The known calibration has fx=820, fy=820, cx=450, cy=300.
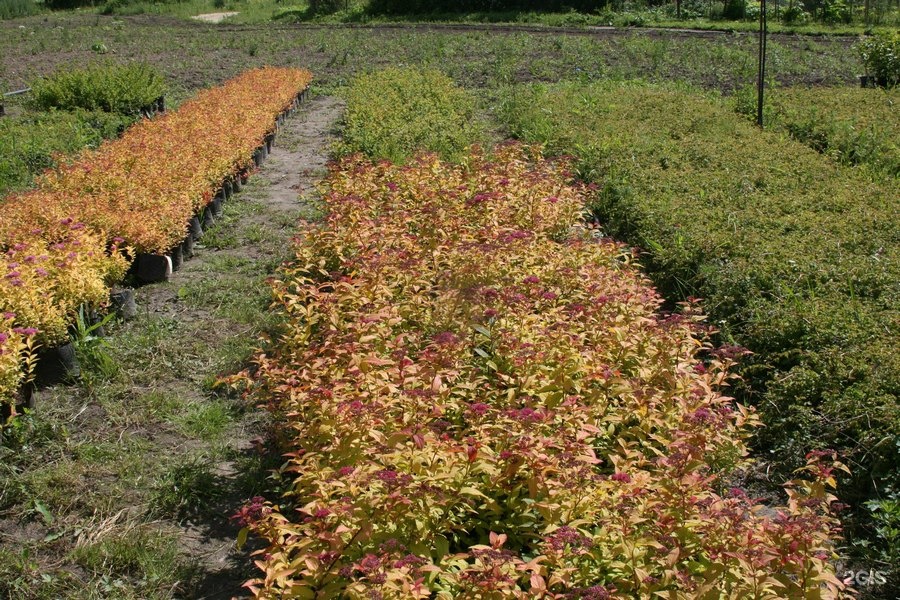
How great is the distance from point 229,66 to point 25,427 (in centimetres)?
1725

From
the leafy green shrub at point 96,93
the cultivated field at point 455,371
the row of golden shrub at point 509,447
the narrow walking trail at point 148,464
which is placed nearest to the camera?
the row of golden shrub at point 509,447

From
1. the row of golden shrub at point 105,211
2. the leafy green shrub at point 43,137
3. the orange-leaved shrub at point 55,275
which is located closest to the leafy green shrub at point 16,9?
the leafy green shrub at point 43,137

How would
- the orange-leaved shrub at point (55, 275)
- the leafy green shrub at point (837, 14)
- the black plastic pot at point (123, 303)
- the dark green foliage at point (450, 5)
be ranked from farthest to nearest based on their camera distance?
the dark green foliage at point (450, 5) → the leafy green shrub at point (837, 14) → the black plastic pot at point (123, 303) → the orange-leaved shrub at point (55, 275)

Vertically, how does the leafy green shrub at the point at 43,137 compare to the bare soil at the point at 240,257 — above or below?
above

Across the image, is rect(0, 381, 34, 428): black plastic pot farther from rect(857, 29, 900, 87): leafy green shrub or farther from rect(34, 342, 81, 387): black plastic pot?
rect(857, 29, 900, 87): leafy green shrub

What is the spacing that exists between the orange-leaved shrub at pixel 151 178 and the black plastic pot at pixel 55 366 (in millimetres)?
1478

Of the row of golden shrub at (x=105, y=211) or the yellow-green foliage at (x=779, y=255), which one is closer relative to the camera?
the yellow-green foliage at (x=779, y=255)

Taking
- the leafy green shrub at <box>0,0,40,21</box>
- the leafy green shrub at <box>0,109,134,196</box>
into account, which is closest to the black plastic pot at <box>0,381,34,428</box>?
the leafy green shrub at <box>0,109,134,196</box>

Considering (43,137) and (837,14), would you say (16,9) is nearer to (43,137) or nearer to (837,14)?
(43,137)

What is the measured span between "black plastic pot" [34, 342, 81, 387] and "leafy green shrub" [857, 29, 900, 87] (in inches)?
605

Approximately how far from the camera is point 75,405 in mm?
5168

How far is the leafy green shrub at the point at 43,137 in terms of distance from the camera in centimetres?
977

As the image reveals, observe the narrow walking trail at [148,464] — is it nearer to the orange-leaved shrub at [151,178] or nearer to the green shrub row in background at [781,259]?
the orange-leaved shrub at [151,178]

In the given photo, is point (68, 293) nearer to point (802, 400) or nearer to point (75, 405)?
point (75, 405)
